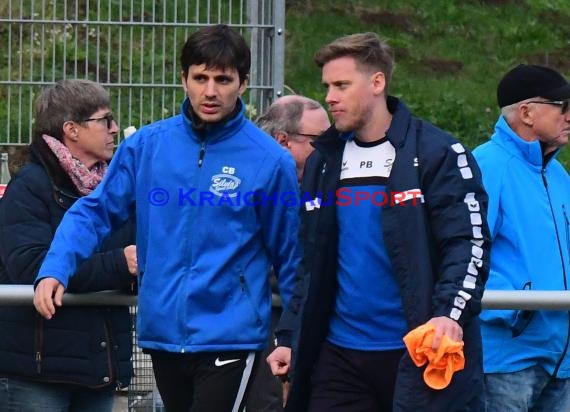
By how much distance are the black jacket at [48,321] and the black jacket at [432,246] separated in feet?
2.58

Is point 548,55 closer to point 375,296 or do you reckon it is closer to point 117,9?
point 117,9

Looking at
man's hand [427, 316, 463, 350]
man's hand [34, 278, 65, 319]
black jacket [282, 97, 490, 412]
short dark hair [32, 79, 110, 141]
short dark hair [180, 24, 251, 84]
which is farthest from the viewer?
short dark hair [32, 79, 110, 141]

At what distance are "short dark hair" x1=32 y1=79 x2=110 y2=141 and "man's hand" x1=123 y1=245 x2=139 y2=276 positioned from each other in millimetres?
594

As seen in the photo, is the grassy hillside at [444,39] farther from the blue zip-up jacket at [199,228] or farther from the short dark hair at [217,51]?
the blue zip-up jacket at [199,228]

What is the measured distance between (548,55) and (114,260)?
1036 cm

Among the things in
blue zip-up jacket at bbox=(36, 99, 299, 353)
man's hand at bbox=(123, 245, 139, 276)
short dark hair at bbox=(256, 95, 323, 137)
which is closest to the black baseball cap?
short dark hair at bbox=(256, 95, 323, 137)

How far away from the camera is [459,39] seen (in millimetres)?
14906

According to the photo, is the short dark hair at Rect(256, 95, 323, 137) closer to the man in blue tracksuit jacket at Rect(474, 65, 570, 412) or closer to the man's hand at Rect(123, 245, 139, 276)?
the man in blue tracksuit jacket at Rect(474, 65, 570, 412)

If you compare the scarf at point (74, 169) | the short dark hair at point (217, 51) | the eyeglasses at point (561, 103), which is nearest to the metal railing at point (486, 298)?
the scarf at point (74, 169)

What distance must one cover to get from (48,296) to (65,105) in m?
0.99

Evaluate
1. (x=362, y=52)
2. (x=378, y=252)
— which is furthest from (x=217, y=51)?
(x=378, y=252)

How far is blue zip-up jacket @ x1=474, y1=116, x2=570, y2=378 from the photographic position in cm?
529

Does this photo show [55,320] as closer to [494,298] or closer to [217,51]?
[217,51]

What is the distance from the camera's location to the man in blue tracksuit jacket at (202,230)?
4.77 metres
